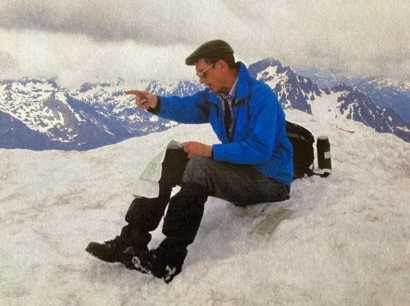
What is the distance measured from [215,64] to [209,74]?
80 mm

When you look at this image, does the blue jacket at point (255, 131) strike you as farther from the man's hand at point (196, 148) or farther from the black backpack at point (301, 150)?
the black backpack at point (301, 150)

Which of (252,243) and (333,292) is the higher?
(333,292)

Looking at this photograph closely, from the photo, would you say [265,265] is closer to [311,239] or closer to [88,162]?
[311,239]

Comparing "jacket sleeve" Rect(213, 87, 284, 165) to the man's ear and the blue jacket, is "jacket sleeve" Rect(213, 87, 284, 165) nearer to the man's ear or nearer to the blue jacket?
the blue jacket

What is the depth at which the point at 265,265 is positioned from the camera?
294 centimetres

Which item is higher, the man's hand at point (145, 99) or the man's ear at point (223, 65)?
the man's ear at point (223, 65)

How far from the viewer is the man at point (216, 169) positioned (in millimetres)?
3027

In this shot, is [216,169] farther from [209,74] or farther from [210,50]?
[210,50]

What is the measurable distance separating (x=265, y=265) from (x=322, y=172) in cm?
169

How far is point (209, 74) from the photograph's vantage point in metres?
3.29

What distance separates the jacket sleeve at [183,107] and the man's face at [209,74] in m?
0.42

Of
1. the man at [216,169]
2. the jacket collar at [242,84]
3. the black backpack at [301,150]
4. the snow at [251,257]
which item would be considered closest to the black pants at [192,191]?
the man at [216,169]

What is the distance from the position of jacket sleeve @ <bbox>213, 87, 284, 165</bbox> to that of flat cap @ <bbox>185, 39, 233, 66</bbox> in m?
0.36

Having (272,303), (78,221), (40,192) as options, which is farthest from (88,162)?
(272,303)
